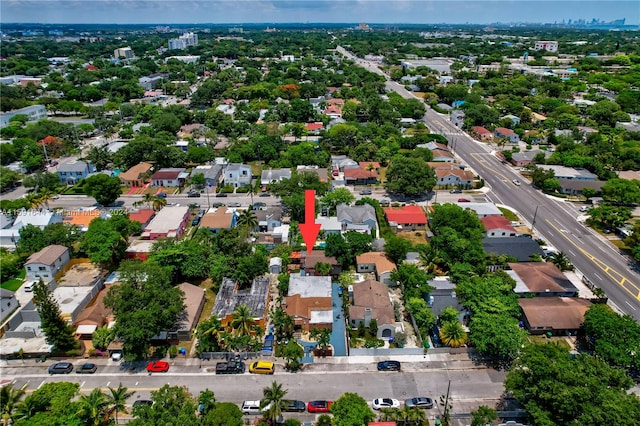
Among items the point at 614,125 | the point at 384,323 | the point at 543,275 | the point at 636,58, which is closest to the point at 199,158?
the point at 384,323

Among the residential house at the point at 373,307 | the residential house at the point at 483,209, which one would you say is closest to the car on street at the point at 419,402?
the residential house at the point at 373,307

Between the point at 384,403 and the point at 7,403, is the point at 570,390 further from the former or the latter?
the point at 7,403

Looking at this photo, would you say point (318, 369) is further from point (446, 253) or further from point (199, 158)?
point (199, 158)

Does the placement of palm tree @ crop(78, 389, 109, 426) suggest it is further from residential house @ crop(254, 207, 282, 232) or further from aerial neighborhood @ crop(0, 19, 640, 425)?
residential house @ crop(254, 207, 282, 232)

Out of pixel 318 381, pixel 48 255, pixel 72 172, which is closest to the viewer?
pixel 318 381

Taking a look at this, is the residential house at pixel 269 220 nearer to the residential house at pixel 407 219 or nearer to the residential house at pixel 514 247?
the residential house at pixel 407 219

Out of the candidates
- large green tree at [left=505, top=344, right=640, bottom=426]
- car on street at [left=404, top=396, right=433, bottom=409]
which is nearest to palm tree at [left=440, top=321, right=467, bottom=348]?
large green tree at [left=505, top=344, right=640, bottom=426]

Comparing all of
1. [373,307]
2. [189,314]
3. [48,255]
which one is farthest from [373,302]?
[48,255]
